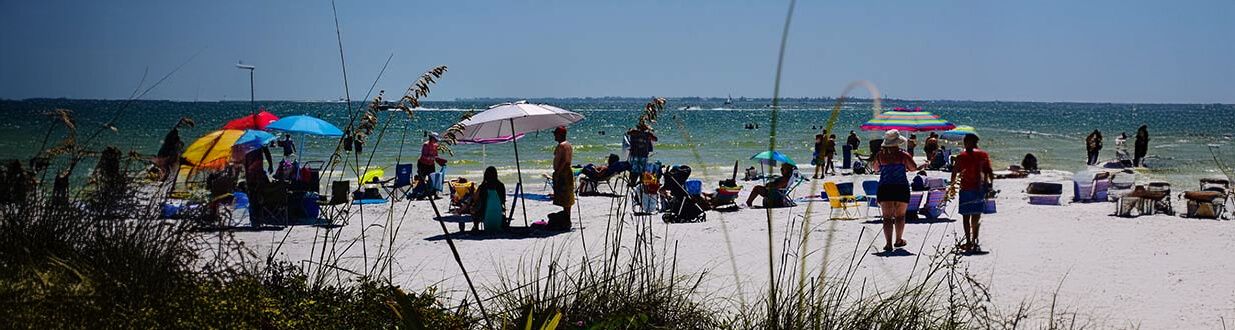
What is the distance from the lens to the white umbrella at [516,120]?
10358 millimetres

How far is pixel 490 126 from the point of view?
11.6 meters

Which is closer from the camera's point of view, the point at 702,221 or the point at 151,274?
the point at 151,274

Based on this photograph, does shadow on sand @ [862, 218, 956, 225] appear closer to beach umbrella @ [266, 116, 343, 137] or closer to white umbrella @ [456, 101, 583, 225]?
white umbrella @ [456, 101, 583, 225]

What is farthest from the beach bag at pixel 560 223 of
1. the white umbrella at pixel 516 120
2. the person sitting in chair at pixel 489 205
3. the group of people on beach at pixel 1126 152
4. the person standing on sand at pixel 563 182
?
the group of people on beach at pixel 1126 152

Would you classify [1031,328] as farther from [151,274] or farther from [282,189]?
[282,189]

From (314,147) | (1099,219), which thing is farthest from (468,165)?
(1099,219)

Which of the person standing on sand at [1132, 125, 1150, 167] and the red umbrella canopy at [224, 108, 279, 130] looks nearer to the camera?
the red umbrella canopy at [224, 108, 279, 130]

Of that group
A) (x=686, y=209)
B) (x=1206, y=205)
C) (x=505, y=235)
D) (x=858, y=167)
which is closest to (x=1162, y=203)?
(x=1206, y=205)

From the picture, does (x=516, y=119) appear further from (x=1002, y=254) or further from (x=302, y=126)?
(x=1002, y=254)

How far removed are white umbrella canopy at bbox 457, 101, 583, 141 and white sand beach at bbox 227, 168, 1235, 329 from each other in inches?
43.8

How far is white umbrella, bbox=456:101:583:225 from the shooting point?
10358 millimetres

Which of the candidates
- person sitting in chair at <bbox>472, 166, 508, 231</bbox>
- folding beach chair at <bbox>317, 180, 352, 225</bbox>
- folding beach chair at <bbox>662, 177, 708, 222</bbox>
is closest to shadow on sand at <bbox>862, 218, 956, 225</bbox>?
folding beach chair at <bbox>662, 177, 708, 222</bbox>

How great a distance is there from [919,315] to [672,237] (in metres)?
6.29

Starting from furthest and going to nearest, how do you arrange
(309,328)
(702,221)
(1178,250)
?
(702,221)
(1178,250)
(309,328)
